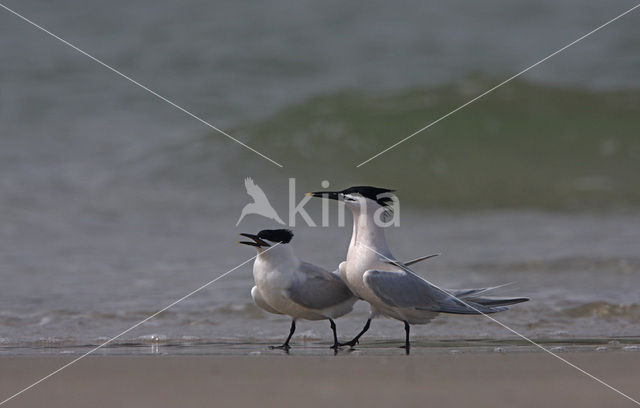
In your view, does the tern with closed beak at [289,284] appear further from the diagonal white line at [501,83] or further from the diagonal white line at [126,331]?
the diagonal white line at [501,83]

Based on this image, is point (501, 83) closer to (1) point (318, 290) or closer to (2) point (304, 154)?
(2) point (304, 154)

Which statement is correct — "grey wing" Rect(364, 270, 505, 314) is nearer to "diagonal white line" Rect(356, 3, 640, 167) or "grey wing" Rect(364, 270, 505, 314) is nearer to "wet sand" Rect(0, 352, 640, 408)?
"wet sand" Rect(0, 352, 640, 408)

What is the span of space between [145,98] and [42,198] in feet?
8.47

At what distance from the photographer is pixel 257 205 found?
8.72 m

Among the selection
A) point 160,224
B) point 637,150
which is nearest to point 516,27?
point 637,150

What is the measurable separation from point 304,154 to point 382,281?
5555mm

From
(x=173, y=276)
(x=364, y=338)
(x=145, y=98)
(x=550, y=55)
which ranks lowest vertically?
(x=364, y=338)

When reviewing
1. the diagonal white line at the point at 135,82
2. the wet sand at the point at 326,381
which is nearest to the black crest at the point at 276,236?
the wet sand at the point at 326,381

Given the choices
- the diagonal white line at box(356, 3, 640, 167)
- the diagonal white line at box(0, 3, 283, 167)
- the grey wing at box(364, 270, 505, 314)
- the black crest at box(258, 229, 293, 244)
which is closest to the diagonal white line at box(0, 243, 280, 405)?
the black crest at box(258, 229, 293, 244)

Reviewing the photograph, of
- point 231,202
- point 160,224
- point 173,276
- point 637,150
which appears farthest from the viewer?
point 637,150

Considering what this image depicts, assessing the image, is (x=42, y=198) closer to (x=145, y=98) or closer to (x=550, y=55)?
(x=145, y=98)

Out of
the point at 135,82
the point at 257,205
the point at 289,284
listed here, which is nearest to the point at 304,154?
the point at 257,205

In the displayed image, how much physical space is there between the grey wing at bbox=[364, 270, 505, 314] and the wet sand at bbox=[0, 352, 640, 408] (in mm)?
429

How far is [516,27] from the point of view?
11.7m
